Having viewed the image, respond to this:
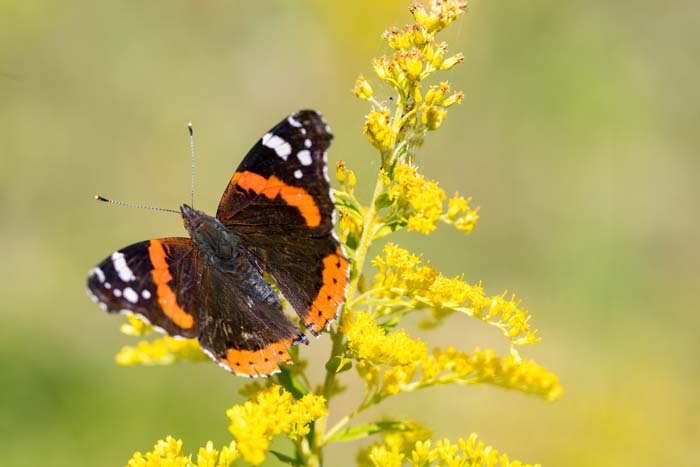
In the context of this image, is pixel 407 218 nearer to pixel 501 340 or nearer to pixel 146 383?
pixel 146 383

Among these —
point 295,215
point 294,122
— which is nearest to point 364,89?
point 294,122

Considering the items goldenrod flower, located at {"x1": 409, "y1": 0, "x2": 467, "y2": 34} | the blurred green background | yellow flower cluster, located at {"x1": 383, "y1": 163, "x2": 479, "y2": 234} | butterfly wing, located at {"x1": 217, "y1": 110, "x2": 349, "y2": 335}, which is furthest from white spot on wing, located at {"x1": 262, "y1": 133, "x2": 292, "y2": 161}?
the blurred green background

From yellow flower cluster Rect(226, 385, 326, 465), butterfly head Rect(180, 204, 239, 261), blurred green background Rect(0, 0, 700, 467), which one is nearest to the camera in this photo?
yellow flower cluster Rect(226, 385, 326, 465)

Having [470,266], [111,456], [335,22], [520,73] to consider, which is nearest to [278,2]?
[335,22]

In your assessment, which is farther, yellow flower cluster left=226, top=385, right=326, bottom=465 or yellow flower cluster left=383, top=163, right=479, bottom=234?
yellow flower cluster left=383, top=163, right=479, bottom=234

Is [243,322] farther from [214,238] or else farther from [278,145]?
[278,145]

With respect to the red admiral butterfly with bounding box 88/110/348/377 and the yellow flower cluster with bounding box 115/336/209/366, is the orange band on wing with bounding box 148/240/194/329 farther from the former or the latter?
the yellow flower cluster with bounding box 115/336/209/366

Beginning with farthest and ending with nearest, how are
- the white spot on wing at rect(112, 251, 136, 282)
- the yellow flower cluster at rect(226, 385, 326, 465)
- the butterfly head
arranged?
the butterfly head < the white spot on wing at rect(112, 251, 136, 282) < the yellow flower cluster at rect(226, 385, 326, 465)
